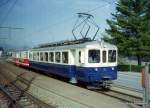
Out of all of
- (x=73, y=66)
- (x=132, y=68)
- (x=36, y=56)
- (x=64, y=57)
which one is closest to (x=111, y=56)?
(x=73, y=66)

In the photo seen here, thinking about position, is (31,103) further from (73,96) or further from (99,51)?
(99,51)

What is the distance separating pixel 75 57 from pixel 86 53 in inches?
77.4

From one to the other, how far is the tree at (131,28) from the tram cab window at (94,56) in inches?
1018

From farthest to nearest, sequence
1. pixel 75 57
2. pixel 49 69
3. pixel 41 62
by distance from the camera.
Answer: pixel 41 62 < pixel 49 69 < pixel 75 57

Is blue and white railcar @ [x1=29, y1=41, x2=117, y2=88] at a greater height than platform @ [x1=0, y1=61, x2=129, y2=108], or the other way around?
blue and white railcar @ [x1=29, y1=41, x2=117, y2=88]

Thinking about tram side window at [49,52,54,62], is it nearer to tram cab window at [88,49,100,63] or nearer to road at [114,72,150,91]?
road at [114,72,150,91]

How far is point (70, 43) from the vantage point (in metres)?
25.7

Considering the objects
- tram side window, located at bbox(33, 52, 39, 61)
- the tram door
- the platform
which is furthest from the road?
tram side window, located at bbox(33, 52, 39, 61)

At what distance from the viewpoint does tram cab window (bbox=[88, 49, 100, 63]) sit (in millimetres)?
21578

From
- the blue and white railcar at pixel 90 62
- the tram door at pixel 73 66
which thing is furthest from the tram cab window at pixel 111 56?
the tram door at pixel 73 66

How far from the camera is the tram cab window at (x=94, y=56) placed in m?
21.6

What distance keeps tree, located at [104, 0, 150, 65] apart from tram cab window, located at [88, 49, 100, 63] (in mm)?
25859

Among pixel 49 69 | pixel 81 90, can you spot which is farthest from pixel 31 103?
pixel 49 69

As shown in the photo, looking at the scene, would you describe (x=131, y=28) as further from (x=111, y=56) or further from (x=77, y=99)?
(x=77, y=99)
